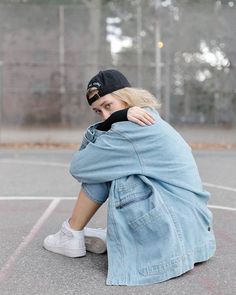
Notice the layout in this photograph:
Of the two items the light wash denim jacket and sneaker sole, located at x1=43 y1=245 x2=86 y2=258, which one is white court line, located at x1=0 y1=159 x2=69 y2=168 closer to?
sneaker sole, located at x1=43 y1=245 x2=86 y2=258

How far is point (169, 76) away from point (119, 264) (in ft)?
39.6

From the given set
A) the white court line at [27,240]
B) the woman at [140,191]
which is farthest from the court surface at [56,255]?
the woman at [140,191]

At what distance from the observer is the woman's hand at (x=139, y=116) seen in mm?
3108

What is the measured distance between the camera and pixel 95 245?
11.8 ft

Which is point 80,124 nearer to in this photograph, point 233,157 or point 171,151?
point 233,157

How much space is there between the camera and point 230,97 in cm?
1482

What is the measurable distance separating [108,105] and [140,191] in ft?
2.15

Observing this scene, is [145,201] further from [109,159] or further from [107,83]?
[107,83]

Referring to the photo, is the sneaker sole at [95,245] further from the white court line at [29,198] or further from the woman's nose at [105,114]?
the white court line at [29,198]

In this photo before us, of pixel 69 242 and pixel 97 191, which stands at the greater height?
pixel 97 191

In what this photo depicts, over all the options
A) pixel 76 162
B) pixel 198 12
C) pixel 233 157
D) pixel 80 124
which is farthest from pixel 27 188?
pixel 198 12

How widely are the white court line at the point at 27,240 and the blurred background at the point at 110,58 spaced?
9.49 metres

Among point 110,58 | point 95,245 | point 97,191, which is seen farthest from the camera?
point 110,58

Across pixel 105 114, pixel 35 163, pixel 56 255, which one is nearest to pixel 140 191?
pixel 105 114
